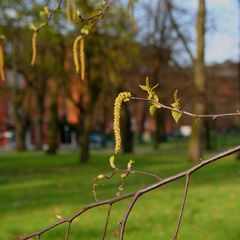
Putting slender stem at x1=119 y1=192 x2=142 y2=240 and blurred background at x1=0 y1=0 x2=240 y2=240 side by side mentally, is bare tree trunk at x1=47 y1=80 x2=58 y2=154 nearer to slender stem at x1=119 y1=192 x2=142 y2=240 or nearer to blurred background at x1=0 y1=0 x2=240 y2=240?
blurred background at x1=0 y1=0 x2=240 y2=240

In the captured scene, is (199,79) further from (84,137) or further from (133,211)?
(133,211)

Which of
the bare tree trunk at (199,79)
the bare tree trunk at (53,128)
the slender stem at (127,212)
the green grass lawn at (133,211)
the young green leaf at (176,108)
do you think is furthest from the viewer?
the bare tree trunk at (53,128)

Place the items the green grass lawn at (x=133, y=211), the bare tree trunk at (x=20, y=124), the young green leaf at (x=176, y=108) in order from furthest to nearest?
the bare tree trunk at (x=20, y=124)
the green grass lawn at (x=133, y=211)
the young green leaf at (x=176, y=108)

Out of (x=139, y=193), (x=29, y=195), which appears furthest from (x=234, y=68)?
(x=139, y=193)

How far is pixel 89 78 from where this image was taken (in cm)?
3306

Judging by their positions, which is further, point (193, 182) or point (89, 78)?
point (89, 78)

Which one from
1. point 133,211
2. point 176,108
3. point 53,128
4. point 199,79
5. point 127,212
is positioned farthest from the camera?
point 53,128

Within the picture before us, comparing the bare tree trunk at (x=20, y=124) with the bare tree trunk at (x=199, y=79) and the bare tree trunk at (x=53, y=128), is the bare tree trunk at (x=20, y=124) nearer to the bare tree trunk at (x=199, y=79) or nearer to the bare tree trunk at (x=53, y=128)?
the bare tree trunk at (x=53, y=128)

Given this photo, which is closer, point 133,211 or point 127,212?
point 127,212

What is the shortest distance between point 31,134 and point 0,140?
468 centimetres

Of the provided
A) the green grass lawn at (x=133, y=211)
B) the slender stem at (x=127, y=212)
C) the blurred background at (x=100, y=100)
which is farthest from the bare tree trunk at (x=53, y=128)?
the slender stem at (x=127, y=212)

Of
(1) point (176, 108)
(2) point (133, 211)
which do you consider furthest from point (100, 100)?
(1) point (176, 108)

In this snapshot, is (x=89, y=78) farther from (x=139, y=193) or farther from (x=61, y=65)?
(x=139, y=193)

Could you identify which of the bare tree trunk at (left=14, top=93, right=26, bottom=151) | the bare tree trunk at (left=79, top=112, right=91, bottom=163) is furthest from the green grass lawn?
the bare tree trunk at (left=14, top=93, right=26, bottom=151)
